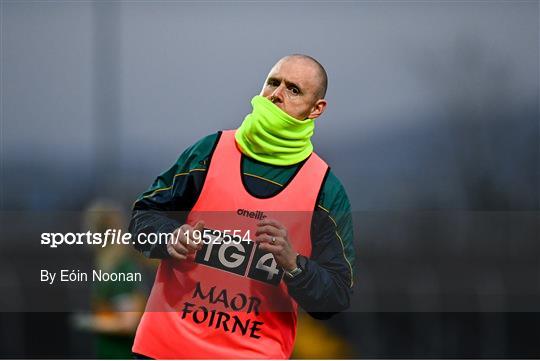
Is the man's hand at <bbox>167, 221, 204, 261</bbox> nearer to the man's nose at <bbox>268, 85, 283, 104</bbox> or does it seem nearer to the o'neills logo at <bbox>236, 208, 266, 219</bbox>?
the o'neills logo at <bbox>236, 208, 266, 219</bbox>

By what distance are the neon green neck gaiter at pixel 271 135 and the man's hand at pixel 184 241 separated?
27 cm

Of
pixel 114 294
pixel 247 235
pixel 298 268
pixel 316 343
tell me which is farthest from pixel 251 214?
pixel 316 343

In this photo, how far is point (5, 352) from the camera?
5988mm

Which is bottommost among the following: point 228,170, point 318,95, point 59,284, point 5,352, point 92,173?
point 5,352

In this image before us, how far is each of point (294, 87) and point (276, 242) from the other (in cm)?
44

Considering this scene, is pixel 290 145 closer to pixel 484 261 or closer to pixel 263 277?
pixel 263 277

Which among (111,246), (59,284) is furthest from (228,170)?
(59,284)

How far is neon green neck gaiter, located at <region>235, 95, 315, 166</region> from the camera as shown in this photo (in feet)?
8.31

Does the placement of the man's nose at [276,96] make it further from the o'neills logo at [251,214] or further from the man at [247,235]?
the o'neills logo at [251,214]

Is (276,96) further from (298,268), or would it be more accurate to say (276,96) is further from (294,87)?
(298,268)

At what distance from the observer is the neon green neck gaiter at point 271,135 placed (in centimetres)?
253

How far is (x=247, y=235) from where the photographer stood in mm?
2521

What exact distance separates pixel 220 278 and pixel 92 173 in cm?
177

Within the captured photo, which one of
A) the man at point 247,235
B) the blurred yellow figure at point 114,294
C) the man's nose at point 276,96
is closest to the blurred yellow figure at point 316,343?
the blurred yellow figure at point 114,294
